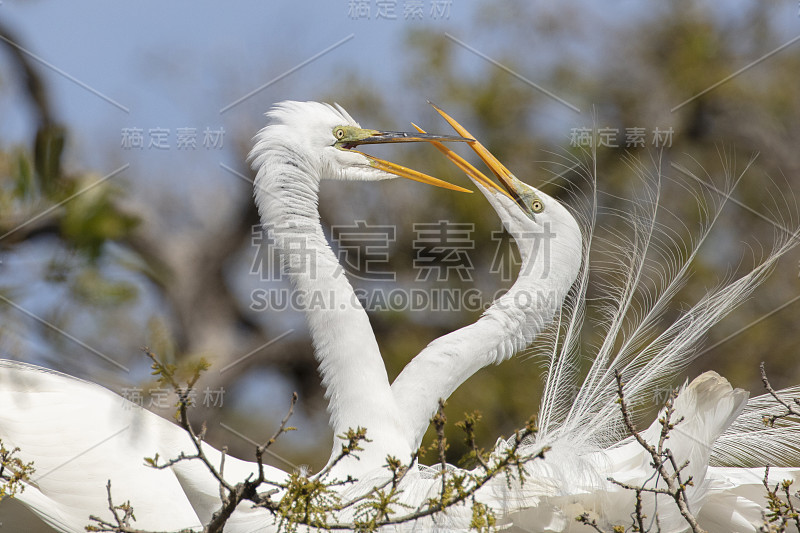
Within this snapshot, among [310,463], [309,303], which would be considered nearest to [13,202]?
[310,463]

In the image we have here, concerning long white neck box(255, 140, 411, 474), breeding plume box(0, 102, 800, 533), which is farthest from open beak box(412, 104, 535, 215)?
long white neck box(255, 140, 411, 474)

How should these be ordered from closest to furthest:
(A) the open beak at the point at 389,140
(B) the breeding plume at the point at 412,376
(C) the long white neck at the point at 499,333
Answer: (B) the breeding plume at the point at 412,376 < (C) the long white neck at the point at 499,333 < (A) the open beak at the point at 389,140

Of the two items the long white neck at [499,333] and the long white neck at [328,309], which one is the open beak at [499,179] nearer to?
the long white neck at [499,333]

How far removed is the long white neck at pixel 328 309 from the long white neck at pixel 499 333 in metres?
0.09

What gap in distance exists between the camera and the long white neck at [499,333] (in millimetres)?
2244

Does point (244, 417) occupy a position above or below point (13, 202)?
below

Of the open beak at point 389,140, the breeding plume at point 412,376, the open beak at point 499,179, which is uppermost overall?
the open beak at point 389,140

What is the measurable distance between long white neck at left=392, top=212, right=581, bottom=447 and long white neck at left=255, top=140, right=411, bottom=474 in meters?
0.09

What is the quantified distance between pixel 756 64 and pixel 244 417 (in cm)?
441

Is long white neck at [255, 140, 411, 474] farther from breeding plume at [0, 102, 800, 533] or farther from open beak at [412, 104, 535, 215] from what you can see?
open beak at [412, 104, 535, 215]

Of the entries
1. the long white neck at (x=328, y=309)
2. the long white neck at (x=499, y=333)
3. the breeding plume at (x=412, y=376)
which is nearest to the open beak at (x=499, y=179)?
the breeding plume at (x=412, y=376)

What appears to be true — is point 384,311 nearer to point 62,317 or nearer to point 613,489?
point 62,317

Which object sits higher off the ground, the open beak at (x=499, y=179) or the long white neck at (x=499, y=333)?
the open beak at (x=499, y=179)

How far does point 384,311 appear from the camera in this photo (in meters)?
5.64
